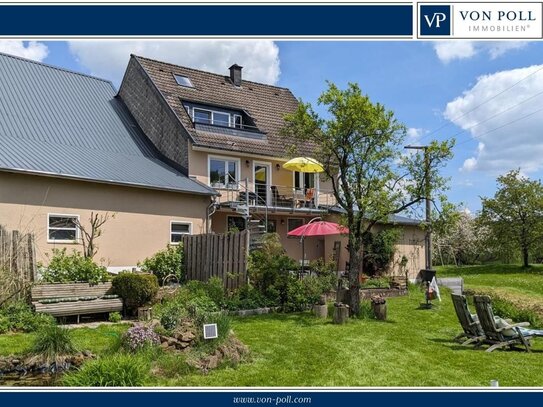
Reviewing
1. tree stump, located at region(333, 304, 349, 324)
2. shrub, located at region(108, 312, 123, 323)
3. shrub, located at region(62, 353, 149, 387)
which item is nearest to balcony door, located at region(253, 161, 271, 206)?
shrub, located at region(108, 312, 123, 323)

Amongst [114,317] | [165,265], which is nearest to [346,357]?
[114,317]

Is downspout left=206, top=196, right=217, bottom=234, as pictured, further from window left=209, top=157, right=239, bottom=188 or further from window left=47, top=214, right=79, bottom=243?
window left=47, top=214, right=79, bottom=243

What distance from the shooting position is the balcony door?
23752mm

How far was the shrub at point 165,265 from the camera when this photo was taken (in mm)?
17188

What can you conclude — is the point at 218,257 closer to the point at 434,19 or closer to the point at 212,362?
the point at 212,362

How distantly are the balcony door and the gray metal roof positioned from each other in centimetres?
394

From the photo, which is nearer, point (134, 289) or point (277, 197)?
point (134, 289)

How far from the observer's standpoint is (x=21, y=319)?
1001 centimetres

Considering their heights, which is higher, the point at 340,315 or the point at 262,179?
the point at 262,179

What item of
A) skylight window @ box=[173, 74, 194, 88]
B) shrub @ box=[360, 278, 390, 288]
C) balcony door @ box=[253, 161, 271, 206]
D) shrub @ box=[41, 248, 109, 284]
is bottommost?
shrub @ box=[360, 278, 390, 288]

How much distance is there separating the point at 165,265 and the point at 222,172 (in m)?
7.06

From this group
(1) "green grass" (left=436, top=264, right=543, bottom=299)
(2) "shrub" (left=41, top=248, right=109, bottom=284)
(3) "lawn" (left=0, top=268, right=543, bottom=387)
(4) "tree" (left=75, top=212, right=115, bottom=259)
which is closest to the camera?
(3) "lawn" (left=0, top=268, right=543, bottom=387)

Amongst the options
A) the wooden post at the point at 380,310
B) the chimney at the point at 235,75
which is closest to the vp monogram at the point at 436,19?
the wooden post at the point at 380,310
